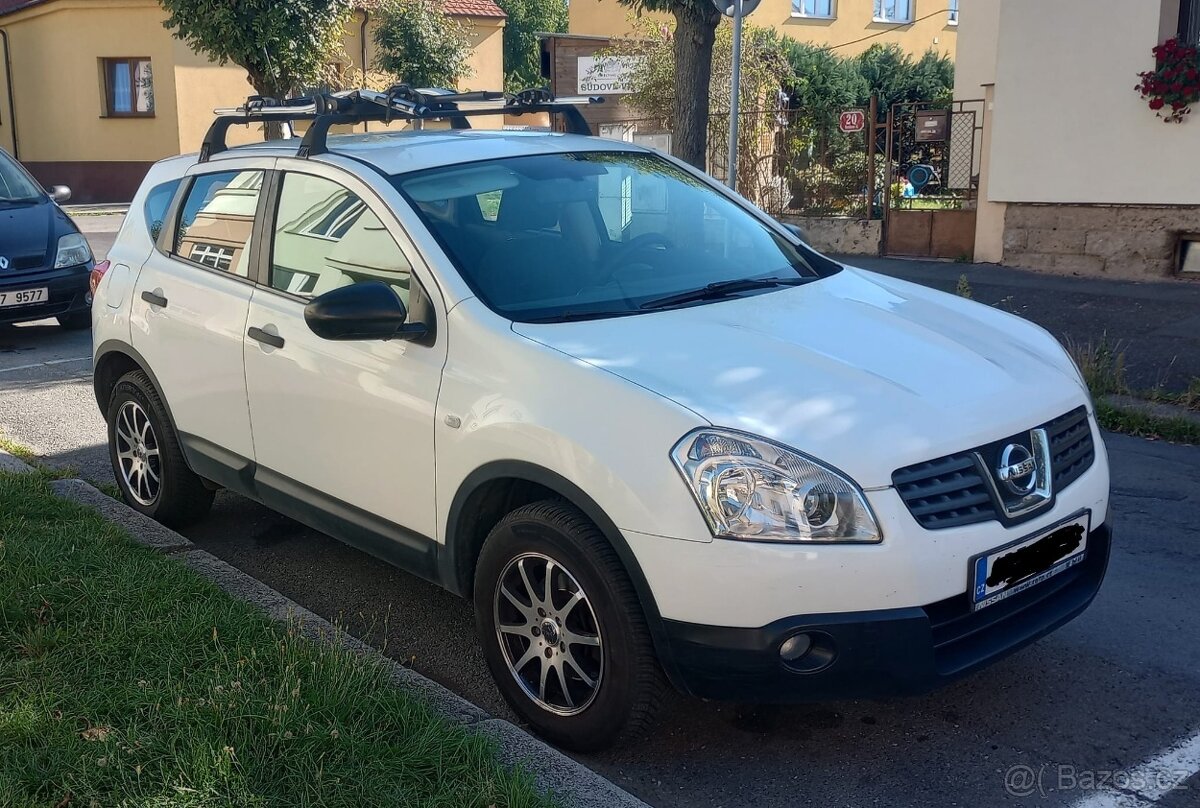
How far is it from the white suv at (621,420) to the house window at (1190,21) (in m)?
8.72

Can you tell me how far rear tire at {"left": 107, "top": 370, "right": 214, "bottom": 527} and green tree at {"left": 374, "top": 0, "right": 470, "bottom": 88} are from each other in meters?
24.3

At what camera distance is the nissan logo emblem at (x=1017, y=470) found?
3.21 m

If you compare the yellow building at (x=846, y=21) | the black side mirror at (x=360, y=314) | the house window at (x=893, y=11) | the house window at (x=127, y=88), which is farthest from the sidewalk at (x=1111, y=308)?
the house window at (x=893, y=11)

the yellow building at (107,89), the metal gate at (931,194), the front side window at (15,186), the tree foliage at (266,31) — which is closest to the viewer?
the front side window at (15,186)

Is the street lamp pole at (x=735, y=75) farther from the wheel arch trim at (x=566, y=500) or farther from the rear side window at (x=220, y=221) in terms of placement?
the wheel arch trim at (x=566, y=500)

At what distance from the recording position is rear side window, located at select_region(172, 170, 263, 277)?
15.6 feet

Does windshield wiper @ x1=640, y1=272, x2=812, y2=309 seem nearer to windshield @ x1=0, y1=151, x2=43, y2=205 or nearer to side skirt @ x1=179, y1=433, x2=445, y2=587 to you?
side skirt @ x1=179, y1=433, x2=445, y2=587

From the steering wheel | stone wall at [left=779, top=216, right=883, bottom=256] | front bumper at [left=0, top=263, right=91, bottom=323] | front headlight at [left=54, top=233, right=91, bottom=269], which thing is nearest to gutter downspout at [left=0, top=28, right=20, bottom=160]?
front headlight at [left=54, top=233, right=91, bottom=269]

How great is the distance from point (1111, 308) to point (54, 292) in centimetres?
932

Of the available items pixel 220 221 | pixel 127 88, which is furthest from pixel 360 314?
pixel 127 88

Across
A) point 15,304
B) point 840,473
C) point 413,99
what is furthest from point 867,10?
point 840,473

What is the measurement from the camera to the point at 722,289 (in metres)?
4.11

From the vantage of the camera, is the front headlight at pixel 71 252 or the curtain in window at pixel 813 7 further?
the curtain in window at pixel 813 7

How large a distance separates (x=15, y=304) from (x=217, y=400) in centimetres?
631
